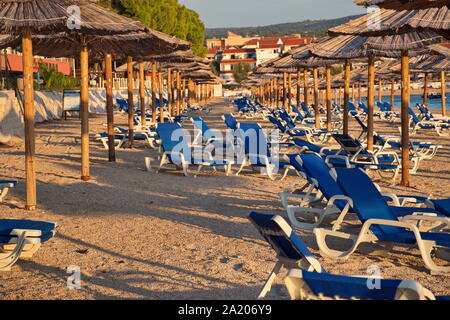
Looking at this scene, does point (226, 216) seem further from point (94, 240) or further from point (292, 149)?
point (292, 149)

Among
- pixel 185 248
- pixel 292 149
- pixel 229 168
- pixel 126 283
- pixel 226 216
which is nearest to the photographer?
pixel 126 283

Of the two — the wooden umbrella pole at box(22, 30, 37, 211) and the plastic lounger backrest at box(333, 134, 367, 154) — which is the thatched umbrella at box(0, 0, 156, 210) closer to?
the wooden umbrella pole at box(22, 30, 37, 211)

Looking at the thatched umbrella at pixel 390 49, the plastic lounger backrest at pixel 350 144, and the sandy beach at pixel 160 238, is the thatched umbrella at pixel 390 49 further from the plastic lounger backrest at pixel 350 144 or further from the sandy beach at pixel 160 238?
the plastic lounger backrest at pixel 350 144

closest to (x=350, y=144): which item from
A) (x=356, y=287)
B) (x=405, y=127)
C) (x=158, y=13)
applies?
(x=405, y=127)

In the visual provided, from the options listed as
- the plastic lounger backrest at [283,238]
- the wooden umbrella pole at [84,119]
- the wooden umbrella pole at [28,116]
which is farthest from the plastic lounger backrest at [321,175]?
the wooden umbrella pole at [84,119]

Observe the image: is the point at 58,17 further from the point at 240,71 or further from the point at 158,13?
the point at 240,71

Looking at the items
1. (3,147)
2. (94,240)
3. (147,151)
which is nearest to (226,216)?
(94,240)

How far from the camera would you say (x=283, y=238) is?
3.63 m

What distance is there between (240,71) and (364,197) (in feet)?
338

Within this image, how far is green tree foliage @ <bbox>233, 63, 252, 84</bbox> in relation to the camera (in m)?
106

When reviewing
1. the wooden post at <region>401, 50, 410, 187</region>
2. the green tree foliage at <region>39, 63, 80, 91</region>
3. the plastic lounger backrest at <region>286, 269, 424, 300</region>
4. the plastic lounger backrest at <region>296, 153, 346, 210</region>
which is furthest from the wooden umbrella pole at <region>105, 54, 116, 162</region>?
the green tree foliage at <region>39, 63, 80, 91</region>

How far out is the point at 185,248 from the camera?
5570mm

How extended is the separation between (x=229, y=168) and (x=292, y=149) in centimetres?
451

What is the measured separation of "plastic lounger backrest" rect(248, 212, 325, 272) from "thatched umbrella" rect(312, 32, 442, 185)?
503 cm
